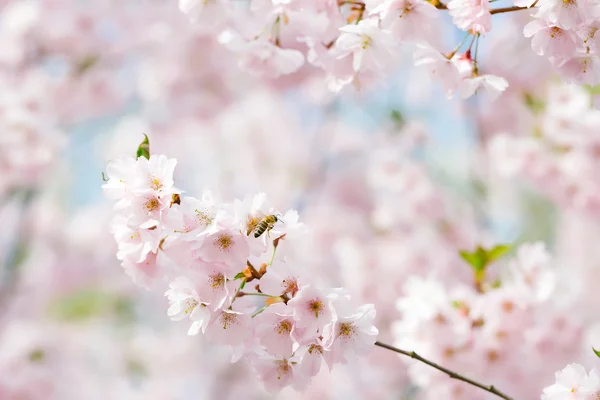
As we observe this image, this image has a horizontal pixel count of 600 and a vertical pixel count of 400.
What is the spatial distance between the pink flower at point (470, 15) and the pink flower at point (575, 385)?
0.59 metres

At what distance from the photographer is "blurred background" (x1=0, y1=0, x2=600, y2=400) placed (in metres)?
3.39

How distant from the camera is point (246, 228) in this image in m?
1.06

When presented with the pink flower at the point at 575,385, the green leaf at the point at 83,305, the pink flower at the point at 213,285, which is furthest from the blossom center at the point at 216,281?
the green leaf at the point at 83,305

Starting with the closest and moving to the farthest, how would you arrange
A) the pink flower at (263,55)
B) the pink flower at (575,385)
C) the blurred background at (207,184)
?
the pink flower at (575,385)
the pink flower at (263,55)
the blurred background at (207,184)

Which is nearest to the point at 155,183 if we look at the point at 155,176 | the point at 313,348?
the point at 155,176

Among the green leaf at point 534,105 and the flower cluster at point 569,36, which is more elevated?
the flower cluster at point 569,36

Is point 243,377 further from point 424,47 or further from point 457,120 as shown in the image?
point 424,47

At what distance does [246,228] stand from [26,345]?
2.95 metres

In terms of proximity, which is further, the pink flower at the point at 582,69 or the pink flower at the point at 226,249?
the pink flower at the point at 582,69

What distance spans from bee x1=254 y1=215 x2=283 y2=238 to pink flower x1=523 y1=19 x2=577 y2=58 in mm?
535

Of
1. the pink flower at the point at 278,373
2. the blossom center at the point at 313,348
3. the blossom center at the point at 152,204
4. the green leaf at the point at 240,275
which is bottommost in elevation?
the pink flower at the point at 278,373

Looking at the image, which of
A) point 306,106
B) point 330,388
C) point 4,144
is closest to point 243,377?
point 330,388

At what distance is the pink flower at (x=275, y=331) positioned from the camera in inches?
42.2

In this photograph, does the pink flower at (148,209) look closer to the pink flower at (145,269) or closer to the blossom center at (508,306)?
the pink flower at (145,269)
